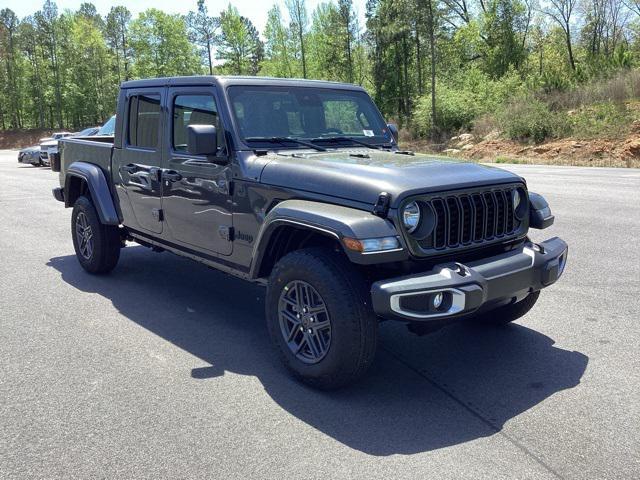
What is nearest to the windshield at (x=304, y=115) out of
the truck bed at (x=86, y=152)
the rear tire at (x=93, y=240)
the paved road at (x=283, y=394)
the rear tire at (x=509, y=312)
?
the paved road at (x=283, y=394)

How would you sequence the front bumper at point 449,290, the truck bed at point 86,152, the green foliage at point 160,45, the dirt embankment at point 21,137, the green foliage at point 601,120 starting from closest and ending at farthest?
1. the front bumper at point 449,290
2. the truck bed at point 86,152
3. the green foliage at point 601,120
4. the dirt embankment at point 21,137
5. the green foliage at point 160,45

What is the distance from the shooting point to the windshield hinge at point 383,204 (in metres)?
3.40

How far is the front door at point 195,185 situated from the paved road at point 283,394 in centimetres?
78

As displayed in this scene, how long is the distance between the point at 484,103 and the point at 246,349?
131 feet

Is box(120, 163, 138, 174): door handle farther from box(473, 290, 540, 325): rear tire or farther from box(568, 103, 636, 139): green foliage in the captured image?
A: box(568, 103, 636, 139): green foliage

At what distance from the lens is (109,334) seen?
4766mm

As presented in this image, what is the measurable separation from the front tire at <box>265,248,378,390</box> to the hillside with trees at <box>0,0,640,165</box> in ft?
79.2

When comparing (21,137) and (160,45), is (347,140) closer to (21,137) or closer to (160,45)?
(160,45)

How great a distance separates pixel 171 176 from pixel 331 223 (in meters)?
2.09

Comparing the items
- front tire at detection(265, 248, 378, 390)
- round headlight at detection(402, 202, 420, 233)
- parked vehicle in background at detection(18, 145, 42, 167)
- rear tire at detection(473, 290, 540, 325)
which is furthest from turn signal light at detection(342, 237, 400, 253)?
parked vehicle in background at detection(18, 145, 42, 167)

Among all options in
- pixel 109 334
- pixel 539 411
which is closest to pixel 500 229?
pixel 539 411

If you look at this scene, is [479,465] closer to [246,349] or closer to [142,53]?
[246,349]

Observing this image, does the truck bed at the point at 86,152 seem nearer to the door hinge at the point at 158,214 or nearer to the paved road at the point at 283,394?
the door hinge at the point at 158,214

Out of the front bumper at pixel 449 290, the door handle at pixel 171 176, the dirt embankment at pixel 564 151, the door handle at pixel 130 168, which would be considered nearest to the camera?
the front bumper at pixel 449 290
